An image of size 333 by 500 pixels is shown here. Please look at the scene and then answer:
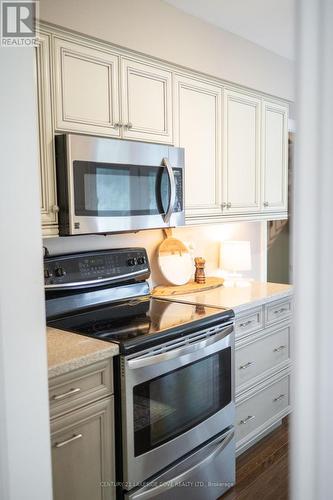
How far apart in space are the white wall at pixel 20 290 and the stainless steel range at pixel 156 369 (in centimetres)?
73

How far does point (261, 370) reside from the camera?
2730 mm

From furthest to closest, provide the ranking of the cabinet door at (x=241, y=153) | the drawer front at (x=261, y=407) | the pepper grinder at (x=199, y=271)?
the pepper grinder at (x=199, y=271) < the cabinet door at (x=241, y=153) < the drawer front at (x=261, y=407)

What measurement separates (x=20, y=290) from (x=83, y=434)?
89 cm

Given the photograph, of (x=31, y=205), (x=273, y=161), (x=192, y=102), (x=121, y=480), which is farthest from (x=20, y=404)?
(x=273, y=161)

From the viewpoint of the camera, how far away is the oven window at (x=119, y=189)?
6.36 ft

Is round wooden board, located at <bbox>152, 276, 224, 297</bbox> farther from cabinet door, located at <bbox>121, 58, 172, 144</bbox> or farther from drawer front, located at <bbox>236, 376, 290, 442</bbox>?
cabinet door, located at <bbox>121, 58, 172, 144</bbox>

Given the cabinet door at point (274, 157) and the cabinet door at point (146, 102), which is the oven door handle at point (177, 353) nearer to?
the cabinet door at point (146, 102)

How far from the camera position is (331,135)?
433mm

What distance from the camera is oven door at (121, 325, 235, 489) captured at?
1780mm

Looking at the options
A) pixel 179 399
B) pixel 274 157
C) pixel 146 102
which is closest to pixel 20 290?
pixel 179 399

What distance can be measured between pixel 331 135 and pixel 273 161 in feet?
Answer: 9.79

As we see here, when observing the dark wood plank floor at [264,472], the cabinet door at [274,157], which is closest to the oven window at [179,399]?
the dark wood plank floor at [264,472]

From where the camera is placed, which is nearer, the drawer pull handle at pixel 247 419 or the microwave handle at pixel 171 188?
the microwave handle at pixel 171 188

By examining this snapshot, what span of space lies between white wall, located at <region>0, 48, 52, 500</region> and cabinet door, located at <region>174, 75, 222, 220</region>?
1.58 metres
